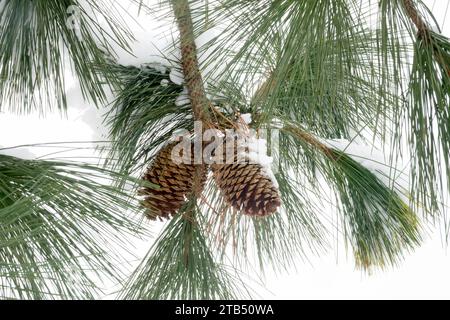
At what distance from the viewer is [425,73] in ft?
2.43

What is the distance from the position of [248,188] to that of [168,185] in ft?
0.51

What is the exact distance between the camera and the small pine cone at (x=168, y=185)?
3.66ft

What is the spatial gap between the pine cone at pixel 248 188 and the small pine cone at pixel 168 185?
0.24ft

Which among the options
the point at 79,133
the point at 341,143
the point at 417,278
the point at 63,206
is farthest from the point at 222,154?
the point at 417,278

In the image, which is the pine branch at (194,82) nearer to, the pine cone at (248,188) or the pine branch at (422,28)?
the pine cone at (248,188)

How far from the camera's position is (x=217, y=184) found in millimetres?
1092

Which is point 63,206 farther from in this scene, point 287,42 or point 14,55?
point 14,55

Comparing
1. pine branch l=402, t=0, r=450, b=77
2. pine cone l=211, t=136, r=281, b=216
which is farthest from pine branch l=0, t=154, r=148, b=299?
pine branch l=402, t=0, r=450, b=77

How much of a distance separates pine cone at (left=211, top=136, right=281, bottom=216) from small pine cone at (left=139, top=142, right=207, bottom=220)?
0.24ft

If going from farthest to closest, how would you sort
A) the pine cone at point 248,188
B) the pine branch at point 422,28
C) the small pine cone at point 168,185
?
the small pine cone at point 168,185, the pine cone at point 248,188, the pine branch at point 422,28

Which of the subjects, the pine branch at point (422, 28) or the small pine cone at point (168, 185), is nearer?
the pine branch at point (422, 28)

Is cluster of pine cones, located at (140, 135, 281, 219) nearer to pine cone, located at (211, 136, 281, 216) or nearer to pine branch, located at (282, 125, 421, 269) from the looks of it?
pine cone, located at (211, 136, 281, 216)

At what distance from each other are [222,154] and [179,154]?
0.09m

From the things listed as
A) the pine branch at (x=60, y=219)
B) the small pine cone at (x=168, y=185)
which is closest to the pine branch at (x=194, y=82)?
the small pine cone at (x=168, y=185)
